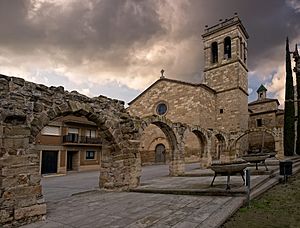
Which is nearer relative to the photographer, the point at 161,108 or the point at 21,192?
the point at 21,192

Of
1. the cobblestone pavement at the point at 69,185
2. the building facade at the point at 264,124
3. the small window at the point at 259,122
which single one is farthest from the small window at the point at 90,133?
the small window at the point at 259,122

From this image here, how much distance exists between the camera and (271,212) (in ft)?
15.7

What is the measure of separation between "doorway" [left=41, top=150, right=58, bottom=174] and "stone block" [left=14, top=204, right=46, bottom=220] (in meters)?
16.2

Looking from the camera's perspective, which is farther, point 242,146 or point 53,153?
point 242,146

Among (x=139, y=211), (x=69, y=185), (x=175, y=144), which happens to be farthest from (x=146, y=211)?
(x=175, y=144)

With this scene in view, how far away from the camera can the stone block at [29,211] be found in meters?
4.13

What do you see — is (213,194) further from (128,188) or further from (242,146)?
(242,146)

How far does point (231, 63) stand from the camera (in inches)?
1041

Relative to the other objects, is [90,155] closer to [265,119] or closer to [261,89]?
[265,119]


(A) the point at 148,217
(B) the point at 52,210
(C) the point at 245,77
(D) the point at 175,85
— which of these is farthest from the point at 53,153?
(C) the point at 245,77

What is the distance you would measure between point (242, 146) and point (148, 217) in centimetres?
2354

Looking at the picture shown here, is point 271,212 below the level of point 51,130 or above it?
below

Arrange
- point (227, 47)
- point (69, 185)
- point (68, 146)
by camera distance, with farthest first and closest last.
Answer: point (227, 47) → point (68, 146) → point (69, 185)

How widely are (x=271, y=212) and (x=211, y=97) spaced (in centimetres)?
2248
